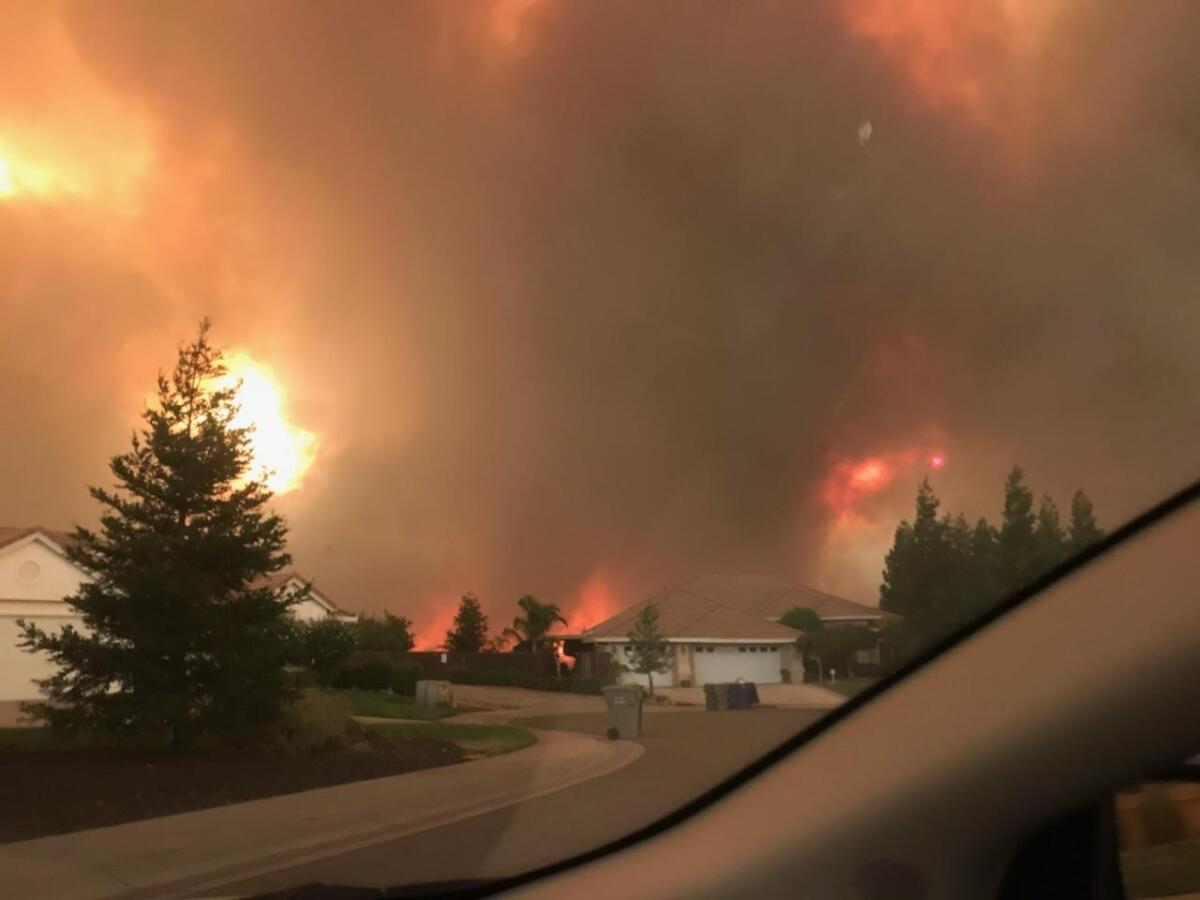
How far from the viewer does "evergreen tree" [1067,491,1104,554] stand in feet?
6.67

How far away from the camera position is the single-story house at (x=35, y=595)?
5.27 m

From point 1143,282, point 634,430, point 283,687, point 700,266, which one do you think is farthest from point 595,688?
point 283,687

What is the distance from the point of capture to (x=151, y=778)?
6.26 m

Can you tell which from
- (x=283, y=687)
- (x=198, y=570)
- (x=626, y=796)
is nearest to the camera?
(x=626, y=796)

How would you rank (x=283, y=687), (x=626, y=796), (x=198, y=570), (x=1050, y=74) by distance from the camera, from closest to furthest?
(x=1050, y=74)
(x=626, y=796)
(x=283, y=687)
(x=198, y=570)

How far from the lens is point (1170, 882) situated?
2.02 metres

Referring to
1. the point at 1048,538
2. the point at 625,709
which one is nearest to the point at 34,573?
the point at 625,709

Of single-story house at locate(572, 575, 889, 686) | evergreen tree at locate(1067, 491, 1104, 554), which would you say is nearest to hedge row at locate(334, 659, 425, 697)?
single-story house at locate(572, 575, 889, 686)

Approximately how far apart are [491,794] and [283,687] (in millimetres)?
2507

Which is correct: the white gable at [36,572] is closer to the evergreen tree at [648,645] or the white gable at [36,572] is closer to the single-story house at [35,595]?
the single-story house at [35,595]

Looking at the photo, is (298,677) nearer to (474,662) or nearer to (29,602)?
(29,602)

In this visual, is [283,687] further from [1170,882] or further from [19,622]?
[1170,882]

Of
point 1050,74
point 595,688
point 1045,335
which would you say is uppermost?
point 1050,74

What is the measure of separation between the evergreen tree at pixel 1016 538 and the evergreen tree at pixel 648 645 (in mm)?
1290
